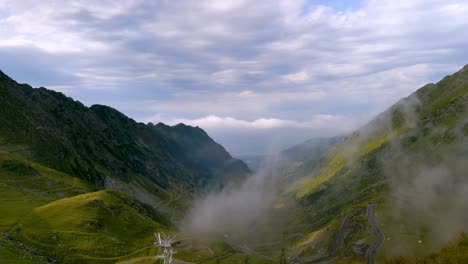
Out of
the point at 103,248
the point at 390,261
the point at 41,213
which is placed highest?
the point at 390,261

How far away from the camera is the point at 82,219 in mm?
196500

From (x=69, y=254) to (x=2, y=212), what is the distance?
5239cm

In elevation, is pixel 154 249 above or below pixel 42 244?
below

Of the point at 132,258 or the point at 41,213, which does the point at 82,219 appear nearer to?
the point at 41,213

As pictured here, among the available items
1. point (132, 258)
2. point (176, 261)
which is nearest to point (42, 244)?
point (132, 258)

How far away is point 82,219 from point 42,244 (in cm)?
3453

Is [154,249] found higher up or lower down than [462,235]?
lower down

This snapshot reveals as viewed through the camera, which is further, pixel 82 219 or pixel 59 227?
pixel 82 219

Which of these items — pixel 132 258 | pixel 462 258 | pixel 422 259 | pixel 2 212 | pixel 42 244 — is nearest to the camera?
pixel 462 258

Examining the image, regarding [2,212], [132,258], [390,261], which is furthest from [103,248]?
[390,261]

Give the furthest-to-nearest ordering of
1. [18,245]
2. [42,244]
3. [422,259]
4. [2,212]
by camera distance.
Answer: [2,212], [42,244], [18,245], [422,259]

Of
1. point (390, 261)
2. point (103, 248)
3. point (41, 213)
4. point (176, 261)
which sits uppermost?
point (390, 261)

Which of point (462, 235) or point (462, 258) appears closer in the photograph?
point (462, 258)

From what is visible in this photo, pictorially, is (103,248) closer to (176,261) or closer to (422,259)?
(176,261)
